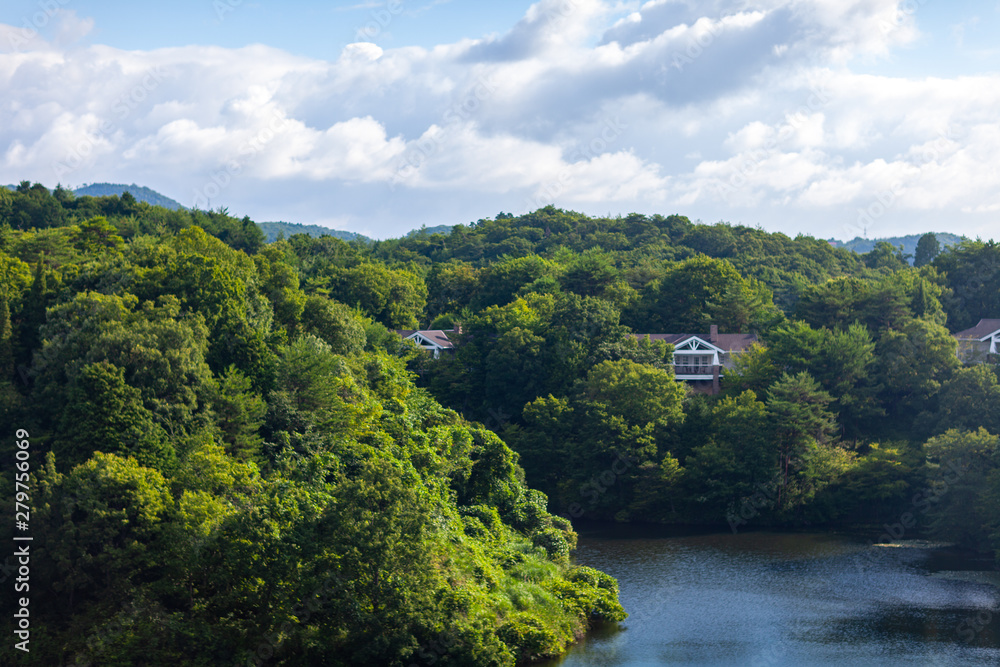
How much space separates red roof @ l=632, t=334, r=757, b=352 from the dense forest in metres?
2.03

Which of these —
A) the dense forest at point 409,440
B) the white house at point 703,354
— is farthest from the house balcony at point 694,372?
the dense forest at point 409,440

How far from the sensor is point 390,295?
79.1m

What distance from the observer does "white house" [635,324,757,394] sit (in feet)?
206

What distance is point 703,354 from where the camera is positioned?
63688mm

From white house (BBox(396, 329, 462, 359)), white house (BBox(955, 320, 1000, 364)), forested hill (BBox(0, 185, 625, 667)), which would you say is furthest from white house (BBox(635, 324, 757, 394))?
forested hill (BBox(0, 185, 625, 667))

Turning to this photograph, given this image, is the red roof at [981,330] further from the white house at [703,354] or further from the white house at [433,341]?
the white house at [433,341]

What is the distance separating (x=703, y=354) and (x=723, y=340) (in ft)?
7.46

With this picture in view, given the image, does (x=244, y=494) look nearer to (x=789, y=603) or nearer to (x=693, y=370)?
(x=789, y=603)

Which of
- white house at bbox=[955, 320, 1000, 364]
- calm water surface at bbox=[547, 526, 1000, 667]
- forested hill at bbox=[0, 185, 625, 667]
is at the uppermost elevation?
white house at bbox=[955, 320, 1000, 364]

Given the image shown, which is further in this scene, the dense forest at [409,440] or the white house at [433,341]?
the white house at [433,341]

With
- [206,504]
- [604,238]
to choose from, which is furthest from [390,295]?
[206,504]

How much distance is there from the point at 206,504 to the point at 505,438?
30.5 meters

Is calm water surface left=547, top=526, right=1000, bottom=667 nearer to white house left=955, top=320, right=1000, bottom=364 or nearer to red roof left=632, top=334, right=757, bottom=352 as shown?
red roof left=632, top=334, right=757, bottom=352

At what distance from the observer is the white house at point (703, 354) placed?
62812 mm
